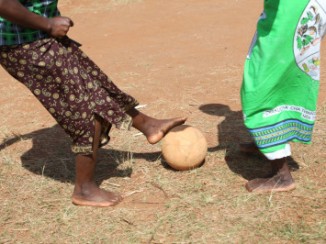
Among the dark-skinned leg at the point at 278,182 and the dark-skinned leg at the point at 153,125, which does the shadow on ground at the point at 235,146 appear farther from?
the dark-skinned leg at the point at 153,125

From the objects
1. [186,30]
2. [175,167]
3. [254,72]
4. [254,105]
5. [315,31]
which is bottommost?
[186,30]

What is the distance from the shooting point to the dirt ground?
3.14m

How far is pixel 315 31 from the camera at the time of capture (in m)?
3.18

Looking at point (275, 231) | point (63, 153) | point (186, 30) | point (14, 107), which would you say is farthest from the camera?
point (186, 30)

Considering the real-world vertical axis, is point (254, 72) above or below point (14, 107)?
above

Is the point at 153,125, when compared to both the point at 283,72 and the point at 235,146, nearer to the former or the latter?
the point at 235,146

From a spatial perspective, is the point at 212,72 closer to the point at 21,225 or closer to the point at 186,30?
the point at 186,30

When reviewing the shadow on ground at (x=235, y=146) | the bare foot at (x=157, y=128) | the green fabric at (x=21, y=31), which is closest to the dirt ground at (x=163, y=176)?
the shadow on ground at (x=235, y=146)

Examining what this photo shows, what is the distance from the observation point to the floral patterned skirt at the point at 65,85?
313 cm

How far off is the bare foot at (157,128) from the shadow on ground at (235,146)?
566mm

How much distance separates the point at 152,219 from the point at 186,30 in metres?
6.08

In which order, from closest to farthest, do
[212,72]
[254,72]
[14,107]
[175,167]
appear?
[254,72]
[175,167]
[14,107]
[212,72]

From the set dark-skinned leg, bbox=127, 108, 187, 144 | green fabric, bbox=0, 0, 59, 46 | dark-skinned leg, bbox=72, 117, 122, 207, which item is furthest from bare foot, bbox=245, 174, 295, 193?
green fabric, bbox=0, 0, 59, 46

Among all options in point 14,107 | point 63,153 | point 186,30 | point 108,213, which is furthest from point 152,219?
point 186,30
